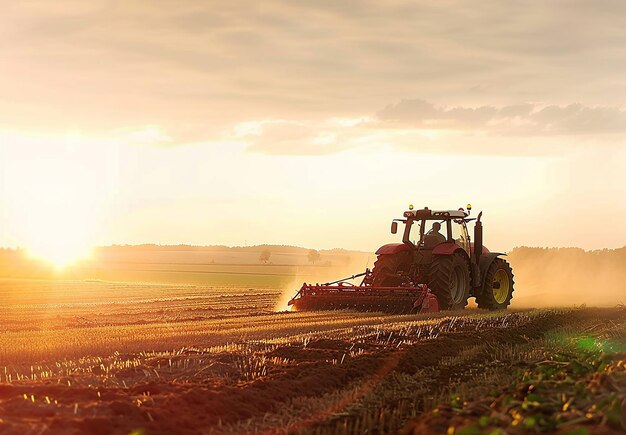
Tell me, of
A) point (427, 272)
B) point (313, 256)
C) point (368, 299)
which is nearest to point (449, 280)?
point (427, 272)

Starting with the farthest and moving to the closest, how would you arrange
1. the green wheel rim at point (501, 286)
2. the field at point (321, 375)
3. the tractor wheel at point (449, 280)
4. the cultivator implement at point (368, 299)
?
1. the green wheel rim at point (501, 286)
2. the tractor wheel at point (449, 280)
3. the cultivator implement at point (368, 299)
4. the field at point (321, 375)

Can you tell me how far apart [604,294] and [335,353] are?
25384 mm

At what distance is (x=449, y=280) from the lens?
2117cm

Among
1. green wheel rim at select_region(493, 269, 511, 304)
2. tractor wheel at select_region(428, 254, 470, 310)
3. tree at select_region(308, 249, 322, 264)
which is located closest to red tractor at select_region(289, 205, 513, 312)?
tractor wheel at select_region(428, 254, 470, 310)

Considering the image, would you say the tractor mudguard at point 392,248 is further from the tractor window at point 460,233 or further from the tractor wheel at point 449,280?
the tractor window at point 460,233

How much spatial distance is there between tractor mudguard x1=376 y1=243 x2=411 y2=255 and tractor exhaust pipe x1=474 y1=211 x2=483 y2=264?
178 centimetres

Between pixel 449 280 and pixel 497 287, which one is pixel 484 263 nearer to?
pixel 497 287

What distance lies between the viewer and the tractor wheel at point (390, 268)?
72.6 ft

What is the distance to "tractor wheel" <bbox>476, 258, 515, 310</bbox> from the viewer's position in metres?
23.0

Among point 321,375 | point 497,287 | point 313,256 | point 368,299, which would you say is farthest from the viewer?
point 313,256

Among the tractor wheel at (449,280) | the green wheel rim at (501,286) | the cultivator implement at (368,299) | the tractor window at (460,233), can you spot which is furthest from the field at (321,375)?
the green wheel rim at (501,286)

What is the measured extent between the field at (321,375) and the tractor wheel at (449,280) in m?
1.76

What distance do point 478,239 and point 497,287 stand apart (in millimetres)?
2310

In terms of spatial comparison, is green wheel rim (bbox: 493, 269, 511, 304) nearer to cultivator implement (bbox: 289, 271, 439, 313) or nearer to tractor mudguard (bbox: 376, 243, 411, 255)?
tractor mudguard (bbox: 376, 243, 411, 255)
